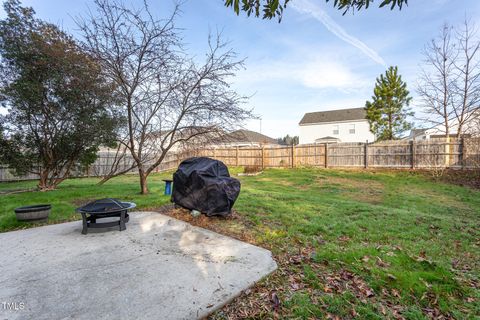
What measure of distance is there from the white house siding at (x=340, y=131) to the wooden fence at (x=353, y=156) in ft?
45.5

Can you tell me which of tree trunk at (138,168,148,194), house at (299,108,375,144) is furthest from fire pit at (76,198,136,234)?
house at (299,108,375,144)

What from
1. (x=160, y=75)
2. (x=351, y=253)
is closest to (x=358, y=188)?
(x=351, y=253)

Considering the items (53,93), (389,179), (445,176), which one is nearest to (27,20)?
(53,93)

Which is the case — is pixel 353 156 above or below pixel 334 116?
below

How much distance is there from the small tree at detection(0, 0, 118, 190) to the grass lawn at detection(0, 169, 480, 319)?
89.9 inches

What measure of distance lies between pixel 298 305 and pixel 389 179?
1099 cm

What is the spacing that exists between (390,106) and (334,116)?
9.43 m

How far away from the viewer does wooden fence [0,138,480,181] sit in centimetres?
1112

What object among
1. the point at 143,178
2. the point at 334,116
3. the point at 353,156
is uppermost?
the point at 334,116

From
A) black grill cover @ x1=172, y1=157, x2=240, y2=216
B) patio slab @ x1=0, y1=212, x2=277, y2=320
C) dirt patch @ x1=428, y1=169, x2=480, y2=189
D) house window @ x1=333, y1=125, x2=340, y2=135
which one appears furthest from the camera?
house window @ x1=333, y1=125, x2=340, y2=135

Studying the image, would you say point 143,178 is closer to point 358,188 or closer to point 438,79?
point 358,188

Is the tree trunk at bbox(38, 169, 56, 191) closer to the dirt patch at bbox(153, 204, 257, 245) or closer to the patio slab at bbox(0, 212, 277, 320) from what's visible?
the patio slab at bbox(0, 212, 277, 320)

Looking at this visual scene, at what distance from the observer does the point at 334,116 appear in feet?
91.6

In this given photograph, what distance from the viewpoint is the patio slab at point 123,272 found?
185 cm
